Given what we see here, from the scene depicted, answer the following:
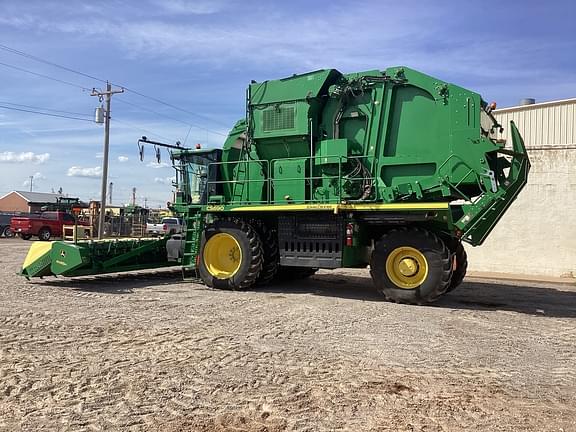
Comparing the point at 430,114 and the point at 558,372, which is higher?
the point at 430,114

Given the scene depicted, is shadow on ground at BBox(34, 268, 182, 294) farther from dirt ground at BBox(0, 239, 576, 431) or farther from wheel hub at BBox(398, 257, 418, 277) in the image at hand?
wheel hub at BBox(398, 257, 418, 277)

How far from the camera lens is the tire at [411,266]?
9531 mm

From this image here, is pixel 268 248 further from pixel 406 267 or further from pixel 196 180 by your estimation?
pixel 406 267

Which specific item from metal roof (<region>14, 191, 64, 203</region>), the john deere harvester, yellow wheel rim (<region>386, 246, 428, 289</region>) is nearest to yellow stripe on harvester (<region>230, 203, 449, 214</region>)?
the john deere harvester

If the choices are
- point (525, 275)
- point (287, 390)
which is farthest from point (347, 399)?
point (525, 275)

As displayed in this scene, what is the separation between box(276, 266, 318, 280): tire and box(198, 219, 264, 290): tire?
1539 millimetres

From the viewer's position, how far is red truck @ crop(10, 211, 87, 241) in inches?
1309

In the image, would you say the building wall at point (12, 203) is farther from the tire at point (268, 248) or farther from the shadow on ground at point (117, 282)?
the tire at point (268, 248)

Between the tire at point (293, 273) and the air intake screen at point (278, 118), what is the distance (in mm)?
3458

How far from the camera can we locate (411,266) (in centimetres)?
985

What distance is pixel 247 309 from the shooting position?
9.09 metres

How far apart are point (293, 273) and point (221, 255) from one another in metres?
2.33

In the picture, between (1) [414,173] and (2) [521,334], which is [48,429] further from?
(1) [414,173]

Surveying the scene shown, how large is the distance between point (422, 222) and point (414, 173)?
94cm
